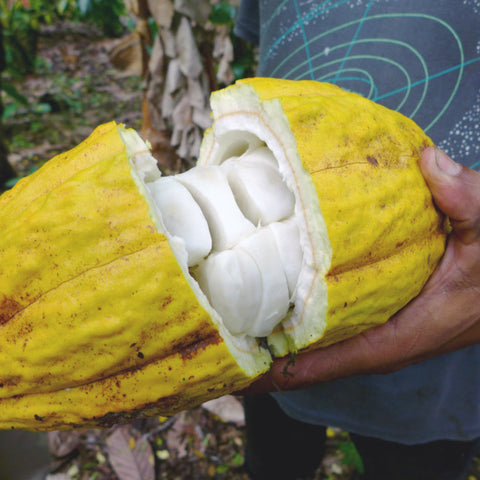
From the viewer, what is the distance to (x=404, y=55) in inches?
48.7

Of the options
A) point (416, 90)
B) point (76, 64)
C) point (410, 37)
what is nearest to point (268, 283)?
point (416, 90)

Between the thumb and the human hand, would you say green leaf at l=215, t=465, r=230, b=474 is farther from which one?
the thumb

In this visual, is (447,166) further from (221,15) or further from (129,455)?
(221,15)

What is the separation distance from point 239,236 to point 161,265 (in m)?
0.20

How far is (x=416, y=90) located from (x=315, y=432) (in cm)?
163

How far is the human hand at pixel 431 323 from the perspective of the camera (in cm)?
92

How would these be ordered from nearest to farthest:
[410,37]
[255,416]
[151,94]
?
[410,37], [255,416], [151,94]

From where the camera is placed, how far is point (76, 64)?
590 cm

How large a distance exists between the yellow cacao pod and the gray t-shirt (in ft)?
1.29

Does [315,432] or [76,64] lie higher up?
[76,64]

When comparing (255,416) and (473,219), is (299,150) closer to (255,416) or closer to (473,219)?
(473,219)

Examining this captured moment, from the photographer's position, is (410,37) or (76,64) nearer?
(410,37)

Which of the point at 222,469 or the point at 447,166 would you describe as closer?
the point at 447,166

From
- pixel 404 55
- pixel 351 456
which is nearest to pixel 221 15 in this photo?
pixel 404 55
